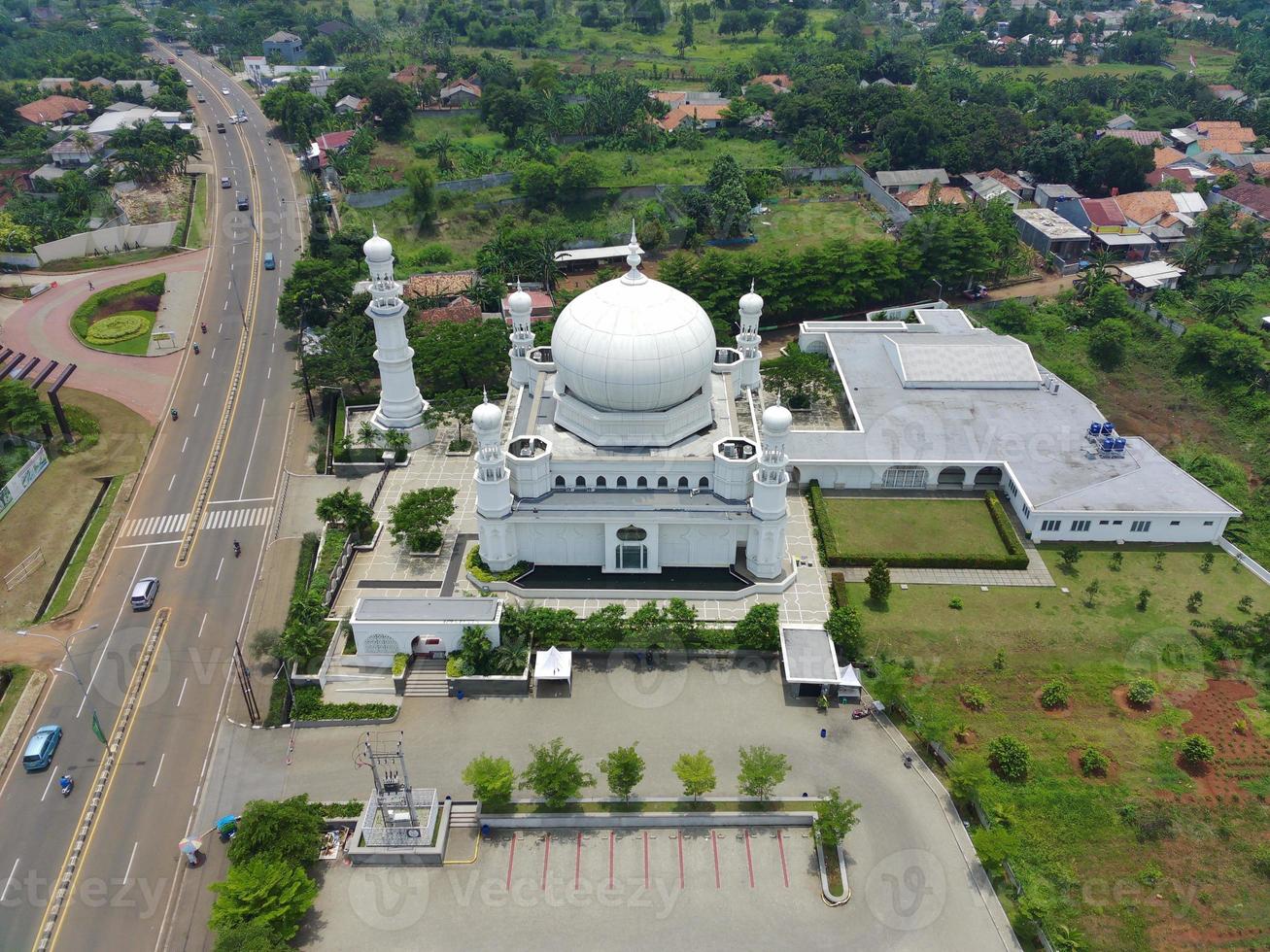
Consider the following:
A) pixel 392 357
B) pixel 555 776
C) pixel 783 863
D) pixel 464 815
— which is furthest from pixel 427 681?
pixel 392 357

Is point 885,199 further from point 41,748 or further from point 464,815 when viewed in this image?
point 41,748

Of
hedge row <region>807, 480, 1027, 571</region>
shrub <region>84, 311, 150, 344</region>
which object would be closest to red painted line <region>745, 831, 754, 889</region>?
hedge row <region>807, 480, 1027, 571</region>

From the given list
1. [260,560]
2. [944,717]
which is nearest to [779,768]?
[944,717]

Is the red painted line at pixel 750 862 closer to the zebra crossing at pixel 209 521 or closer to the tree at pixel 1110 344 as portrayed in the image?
the zebra crossing at pixel 209 521

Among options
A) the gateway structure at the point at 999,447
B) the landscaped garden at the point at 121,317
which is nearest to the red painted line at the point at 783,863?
the gateway structure at the point at 999,447

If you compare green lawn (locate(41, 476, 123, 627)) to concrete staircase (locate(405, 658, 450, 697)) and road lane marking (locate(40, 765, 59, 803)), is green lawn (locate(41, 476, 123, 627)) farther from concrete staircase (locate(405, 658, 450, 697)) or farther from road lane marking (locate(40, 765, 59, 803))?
concrete staircase (locate(405, 658, 450, 697))
